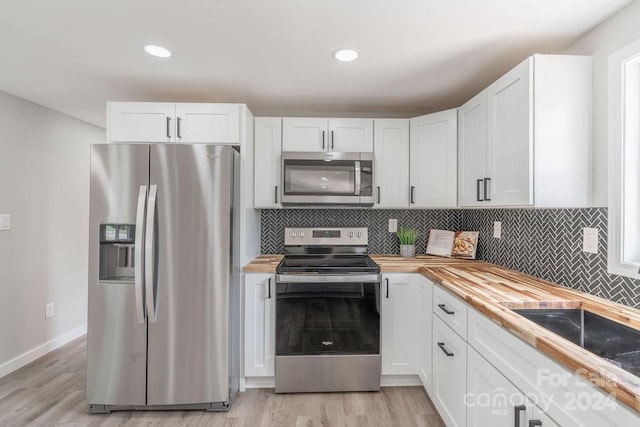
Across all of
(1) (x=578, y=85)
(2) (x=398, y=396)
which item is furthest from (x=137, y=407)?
(1) (x=578, y=85)

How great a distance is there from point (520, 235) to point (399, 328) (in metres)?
1.06

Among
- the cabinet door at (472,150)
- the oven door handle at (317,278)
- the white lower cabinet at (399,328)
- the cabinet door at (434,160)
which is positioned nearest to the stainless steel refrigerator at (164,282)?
the oven door handle at (317,278)

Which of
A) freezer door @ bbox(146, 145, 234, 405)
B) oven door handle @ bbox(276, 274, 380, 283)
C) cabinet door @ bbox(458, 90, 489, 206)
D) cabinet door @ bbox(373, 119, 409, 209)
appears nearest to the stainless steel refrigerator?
freezer door @ bbox(146, 145, 234, 405)

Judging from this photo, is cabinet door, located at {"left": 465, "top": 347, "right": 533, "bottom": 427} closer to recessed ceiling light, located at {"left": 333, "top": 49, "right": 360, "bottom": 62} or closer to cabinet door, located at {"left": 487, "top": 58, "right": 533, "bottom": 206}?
cabinet door, located at {"left": 487, "top": 58, "right": 533, "bottom": 206}

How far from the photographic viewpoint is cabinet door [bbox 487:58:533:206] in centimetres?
153

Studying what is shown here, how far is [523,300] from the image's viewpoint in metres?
1.40

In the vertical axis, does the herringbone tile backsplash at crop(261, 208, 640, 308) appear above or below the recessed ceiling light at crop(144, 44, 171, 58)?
below

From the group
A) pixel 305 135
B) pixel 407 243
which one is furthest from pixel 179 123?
pixel 407 243

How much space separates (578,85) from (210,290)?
2333 mm

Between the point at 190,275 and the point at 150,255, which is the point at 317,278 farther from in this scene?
the point at 150,255

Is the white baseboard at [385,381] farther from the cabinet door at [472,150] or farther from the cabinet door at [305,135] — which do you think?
the cabinet door at [305,135]

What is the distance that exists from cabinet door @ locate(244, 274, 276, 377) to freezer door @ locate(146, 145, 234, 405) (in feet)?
0.91

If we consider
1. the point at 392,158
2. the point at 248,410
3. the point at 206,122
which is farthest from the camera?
the point at 392,158

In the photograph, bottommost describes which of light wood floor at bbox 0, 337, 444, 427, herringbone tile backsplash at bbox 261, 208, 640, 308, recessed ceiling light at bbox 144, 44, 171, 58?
light wood floor at bbox 0, 337, 444, 427
